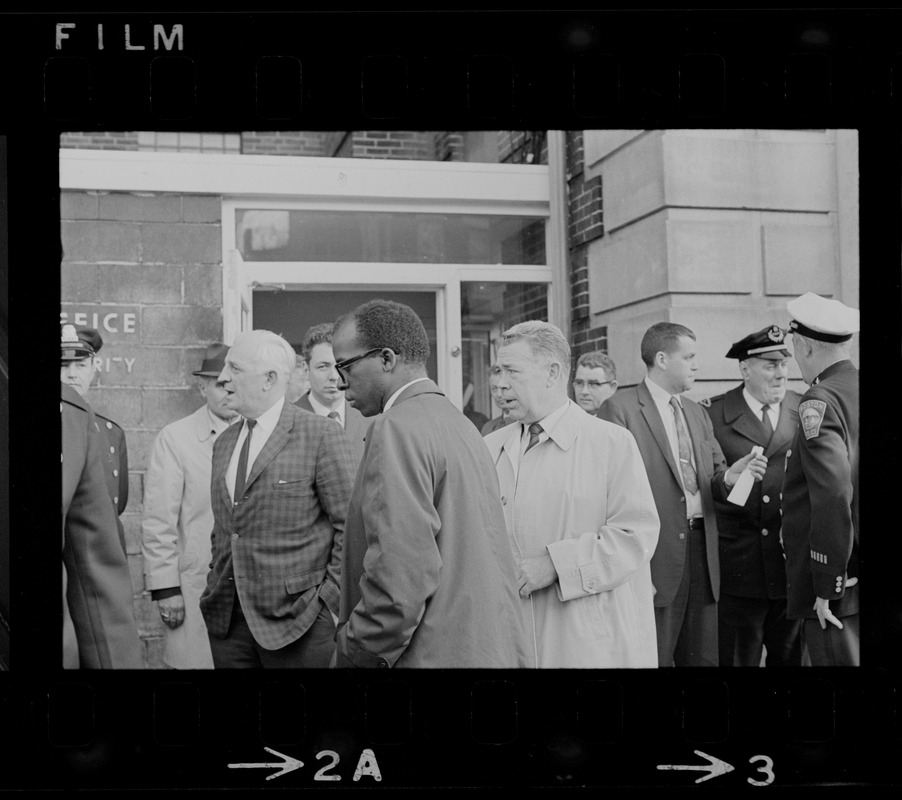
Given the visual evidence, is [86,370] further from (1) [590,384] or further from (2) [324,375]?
(1) [590,384]

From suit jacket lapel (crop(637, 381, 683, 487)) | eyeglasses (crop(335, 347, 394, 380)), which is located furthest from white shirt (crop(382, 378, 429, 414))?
suit jacket lapel (crop(637, 381, 683, 487))

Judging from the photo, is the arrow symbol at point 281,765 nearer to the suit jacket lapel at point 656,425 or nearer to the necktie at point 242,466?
the necktie at point 242,466

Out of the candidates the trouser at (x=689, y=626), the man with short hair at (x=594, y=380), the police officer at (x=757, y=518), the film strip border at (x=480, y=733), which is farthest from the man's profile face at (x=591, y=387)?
the film strip border at (x=480, y=733)

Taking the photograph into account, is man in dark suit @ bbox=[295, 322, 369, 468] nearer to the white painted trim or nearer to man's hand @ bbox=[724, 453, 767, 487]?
the white painted trim

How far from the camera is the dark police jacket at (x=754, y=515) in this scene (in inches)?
135

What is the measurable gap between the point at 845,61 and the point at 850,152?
0.26m

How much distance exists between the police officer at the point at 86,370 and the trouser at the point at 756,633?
1.89 meters

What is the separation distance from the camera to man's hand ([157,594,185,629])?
343 cm

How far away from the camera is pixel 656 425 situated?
3.52 meters

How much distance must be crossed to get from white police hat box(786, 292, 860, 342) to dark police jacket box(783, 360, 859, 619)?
0.11m

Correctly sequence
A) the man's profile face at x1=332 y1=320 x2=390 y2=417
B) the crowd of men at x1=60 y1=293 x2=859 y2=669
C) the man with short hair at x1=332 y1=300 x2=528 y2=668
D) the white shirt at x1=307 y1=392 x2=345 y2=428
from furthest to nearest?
the white shirt at x1=307 y1=392 x2=345 y2=428, the man's profile face at x1=332 y1=320 x2=390 y2=417, the crowd of men at x1=60 y1=293 x2=859 y2=669, the man with short hair at x1=332 y1=300 x2=528 y2=668

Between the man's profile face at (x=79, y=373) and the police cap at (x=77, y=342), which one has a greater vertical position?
the police cap at (x=77, y=342)

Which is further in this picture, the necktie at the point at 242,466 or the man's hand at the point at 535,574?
the necktie at the point at 242,466

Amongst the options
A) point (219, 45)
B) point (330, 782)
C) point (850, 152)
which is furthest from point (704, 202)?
point (330, 782)
